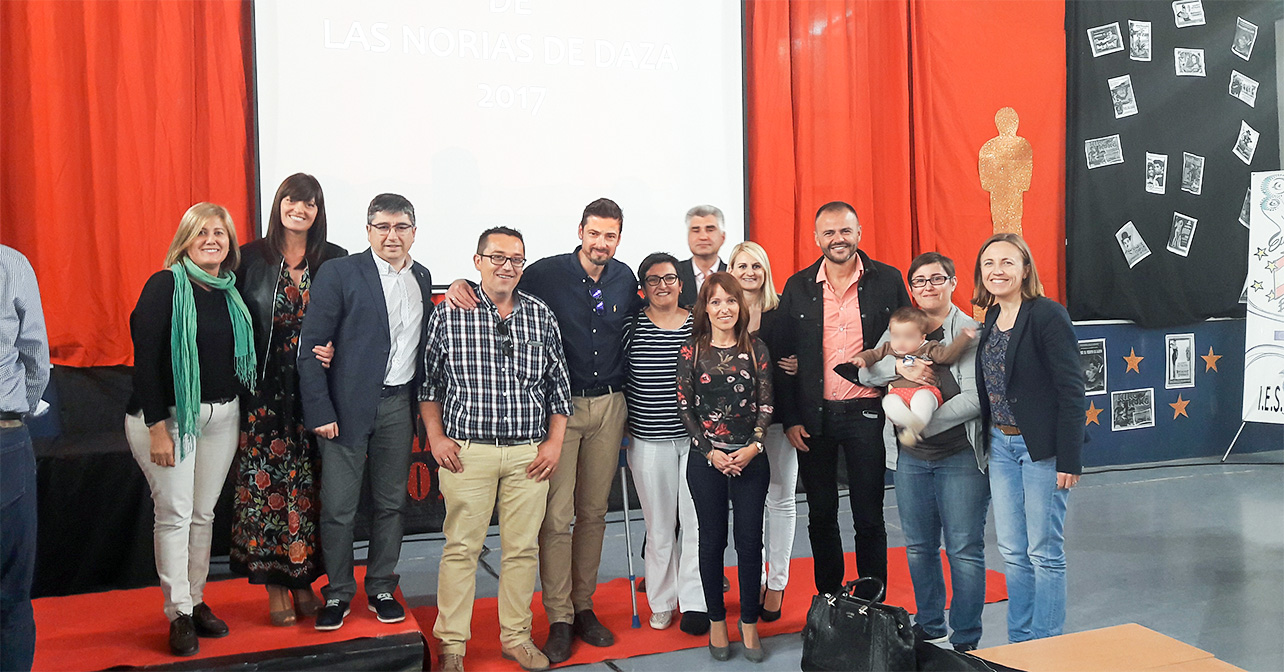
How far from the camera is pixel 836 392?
3000 mm

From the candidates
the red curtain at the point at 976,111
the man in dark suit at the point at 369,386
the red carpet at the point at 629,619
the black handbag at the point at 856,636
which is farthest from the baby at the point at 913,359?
the red curtain at the point at 976,111

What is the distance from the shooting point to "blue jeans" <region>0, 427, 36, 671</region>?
2064mm

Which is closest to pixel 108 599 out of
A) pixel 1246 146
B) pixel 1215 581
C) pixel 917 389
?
pixel 917 389

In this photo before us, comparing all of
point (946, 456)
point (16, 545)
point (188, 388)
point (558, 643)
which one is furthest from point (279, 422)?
point (946, 456)

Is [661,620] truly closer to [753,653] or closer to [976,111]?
[753,653]

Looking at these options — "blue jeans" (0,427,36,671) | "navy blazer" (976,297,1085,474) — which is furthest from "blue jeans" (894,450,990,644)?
"blue jeans" (0,427,36,671)

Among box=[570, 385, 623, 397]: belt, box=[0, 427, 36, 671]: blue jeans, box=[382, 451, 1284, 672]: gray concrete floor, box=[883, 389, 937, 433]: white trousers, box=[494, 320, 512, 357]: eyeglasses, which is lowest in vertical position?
box=[382, 451, 1284, 672]: gray concrete floor

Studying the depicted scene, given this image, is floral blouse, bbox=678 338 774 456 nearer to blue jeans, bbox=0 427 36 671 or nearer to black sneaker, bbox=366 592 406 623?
black sneaker, bbox=366 592 406 623

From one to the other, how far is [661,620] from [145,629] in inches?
71.3

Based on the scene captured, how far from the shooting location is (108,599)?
129 inches

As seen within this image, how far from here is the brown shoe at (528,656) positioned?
2803 mm

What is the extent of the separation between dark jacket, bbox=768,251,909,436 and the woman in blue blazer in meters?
0.39

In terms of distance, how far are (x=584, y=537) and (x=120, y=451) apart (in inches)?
80.3

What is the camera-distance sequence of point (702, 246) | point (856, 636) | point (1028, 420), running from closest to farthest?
→ point (856, 636) < point (1028, 420) < point (702, 246)
